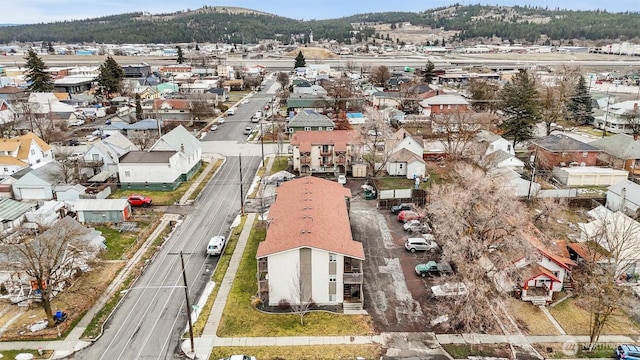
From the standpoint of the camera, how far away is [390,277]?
96.7ft

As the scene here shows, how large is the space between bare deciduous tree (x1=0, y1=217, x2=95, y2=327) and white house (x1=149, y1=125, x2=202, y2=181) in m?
18.5

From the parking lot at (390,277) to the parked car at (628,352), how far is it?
8950 mm

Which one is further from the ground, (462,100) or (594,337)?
(462,100)

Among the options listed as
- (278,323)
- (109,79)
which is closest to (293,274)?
(278,323)

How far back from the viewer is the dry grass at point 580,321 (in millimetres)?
24422

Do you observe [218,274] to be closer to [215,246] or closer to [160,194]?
[215,246]

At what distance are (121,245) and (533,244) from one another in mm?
28968

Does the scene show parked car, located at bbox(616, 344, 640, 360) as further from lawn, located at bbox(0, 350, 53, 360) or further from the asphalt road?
lawn, located at bbox(0, 350, 53, 360)

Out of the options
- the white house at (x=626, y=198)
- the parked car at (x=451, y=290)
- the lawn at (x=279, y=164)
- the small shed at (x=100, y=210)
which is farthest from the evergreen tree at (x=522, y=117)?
the small shed at (x=100, y=210)

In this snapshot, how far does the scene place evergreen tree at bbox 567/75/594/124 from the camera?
2840 inches

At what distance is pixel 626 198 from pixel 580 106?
40179mm

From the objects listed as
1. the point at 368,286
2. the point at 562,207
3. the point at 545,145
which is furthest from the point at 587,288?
the point at 545,145

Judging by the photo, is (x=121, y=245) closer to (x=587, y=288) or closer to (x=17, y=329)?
(x=17, y=329)

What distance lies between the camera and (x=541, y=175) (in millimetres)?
48500
